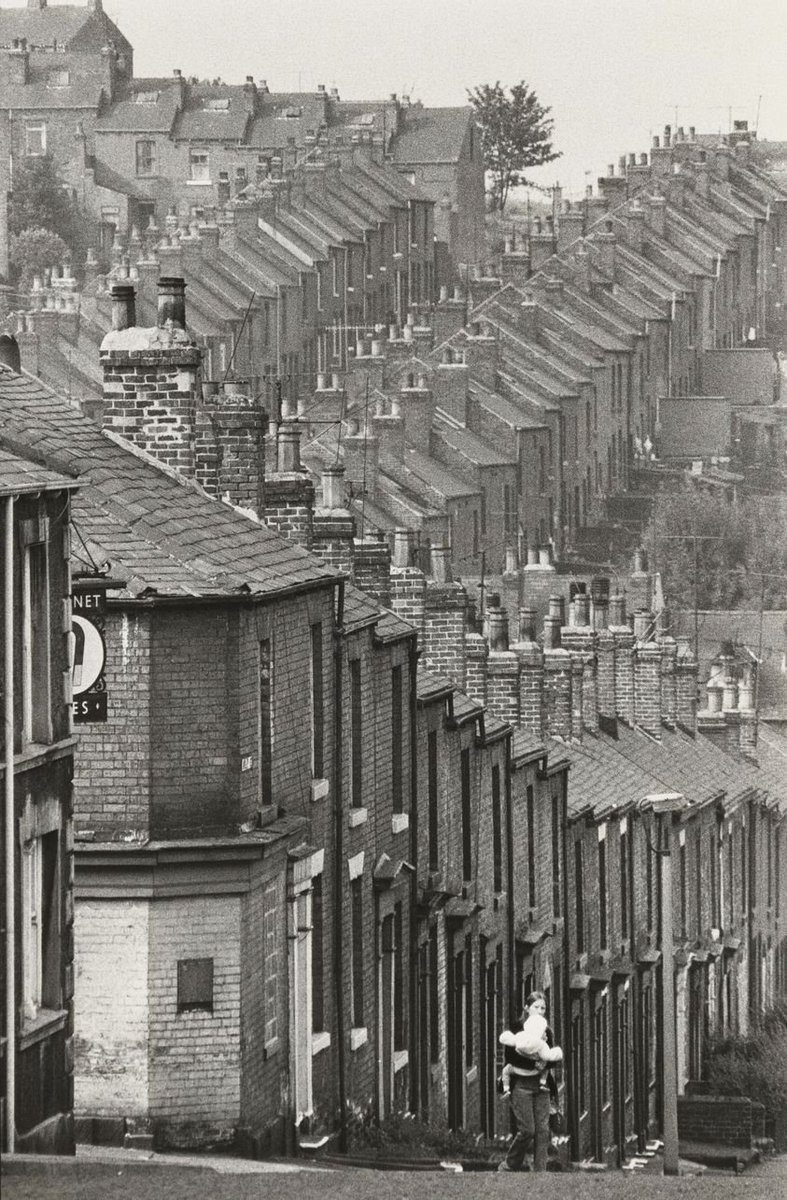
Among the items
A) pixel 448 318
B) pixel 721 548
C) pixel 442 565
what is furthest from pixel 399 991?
Result: pixel 721 548

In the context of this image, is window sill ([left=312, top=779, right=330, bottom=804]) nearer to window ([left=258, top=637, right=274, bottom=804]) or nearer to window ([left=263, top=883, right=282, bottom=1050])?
window ([left=258, top=637, right=274, bottom=804])

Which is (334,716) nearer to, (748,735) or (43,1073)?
(43,1073)

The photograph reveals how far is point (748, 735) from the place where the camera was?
79.1m

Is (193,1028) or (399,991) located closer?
(193,1028)

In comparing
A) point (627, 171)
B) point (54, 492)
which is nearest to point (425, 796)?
point (54, 492)

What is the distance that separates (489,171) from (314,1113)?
15945 centimetres

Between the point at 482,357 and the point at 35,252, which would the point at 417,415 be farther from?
the point at 35,252

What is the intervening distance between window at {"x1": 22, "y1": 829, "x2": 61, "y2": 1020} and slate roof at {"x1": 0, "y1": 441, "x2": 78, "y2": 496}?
270 centimetres

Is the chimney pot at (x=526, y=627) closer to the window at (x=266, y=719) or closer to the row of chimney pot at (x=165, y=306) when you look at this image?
the row of chimney pot at (x=165, y=306)

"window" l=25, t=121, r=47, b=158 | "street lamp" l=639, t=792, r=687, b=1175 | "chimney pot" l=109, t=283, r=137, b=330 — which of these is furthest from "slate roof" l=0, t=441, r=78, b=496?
"window" l=25, t=121, r=47, b=158

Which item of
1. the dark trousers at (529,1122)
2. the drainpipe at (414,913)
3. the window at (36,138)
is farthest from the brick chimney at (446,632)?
the window at (36,138)

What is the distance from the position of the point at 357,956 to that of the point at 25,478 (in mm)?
10538

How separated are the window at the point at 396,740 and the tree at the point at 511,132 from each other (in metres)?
136

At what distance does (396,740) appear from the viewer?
126 feet
